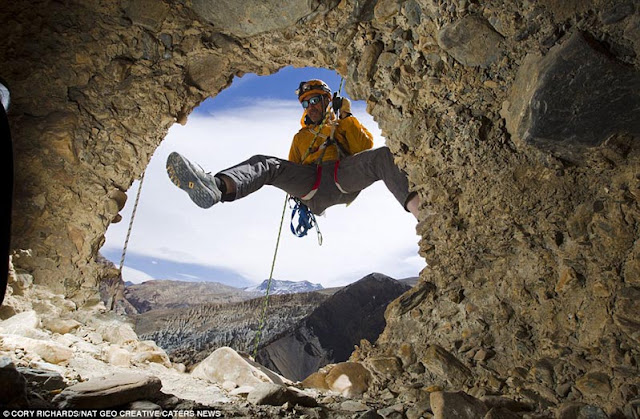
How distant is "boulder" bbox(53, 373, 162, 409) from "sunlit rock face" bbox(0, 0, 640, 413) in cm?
117

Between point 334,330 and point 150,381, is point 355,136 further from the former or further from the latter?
point 334,330

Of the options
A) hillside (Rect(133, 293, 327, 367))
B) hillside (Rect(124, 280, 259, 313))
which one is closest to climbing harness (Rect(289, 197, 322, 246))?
hillside (Rect(133, 293, 327, 367))

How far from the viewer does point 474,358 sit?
1699 millimetres

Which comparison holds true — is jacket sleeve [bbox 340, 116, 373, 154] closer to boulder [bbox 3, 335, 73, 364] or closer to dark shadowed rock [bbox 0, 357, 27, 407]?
boulder [bbox 3, 335, 73, 364]

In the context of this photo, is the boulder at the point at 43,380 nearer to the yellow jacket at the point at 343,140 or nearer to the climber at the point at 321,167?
the climber at the point at 321,167

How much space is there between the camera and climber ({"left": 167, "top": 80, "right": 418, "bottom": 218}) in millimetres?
2521

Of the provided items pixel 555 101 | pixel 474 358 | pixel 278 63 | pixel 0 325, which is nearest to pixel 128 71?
pixel 278 63

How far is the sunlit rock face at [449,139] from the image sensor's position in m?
1.38

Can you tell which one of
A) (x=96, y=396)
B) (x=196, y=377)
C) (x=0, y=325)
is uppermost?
(x=0, y=325)

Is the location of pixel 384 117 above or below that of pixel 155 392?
above

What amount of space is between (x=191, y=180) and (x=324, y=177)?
4.79 feet

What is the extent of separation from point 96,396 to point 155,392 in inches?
8.8

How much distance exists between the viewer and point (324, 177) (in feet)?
11.1

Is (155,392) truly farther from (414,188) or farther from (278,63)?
(278,63)
